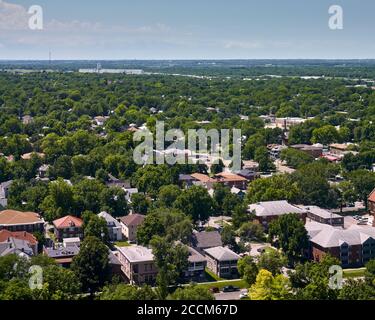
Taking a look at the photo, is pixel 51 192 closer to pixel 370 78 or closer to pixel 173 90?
pixel 173 90

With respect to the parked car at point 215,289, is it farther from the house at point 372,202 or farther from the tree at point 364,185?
the tree at point 364,185

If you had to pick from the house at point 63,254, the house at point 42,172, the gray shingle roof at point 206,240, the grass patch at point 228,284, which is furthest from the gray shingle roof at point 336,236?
the house at point 42,172

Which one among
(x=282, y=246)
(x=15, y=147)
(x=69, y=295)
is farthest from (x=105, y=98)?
(x=69, y=295)

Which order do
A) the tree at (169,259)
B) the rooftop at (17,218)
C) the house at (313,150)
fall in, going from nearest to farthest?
the tree at (169,259)
the rooftop at (17,218)
the house at (313,150)

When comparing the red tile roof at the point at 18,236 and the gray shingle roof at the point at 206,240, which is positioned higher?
the red tile roof at the point at 18,236

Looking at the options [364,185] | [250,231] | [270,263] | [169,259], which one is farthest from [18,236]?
[364,185]

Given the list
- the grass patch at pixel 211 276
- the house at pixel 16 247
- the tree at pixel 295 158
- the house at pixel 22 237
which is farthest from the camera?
the tree at pixel 295 158
